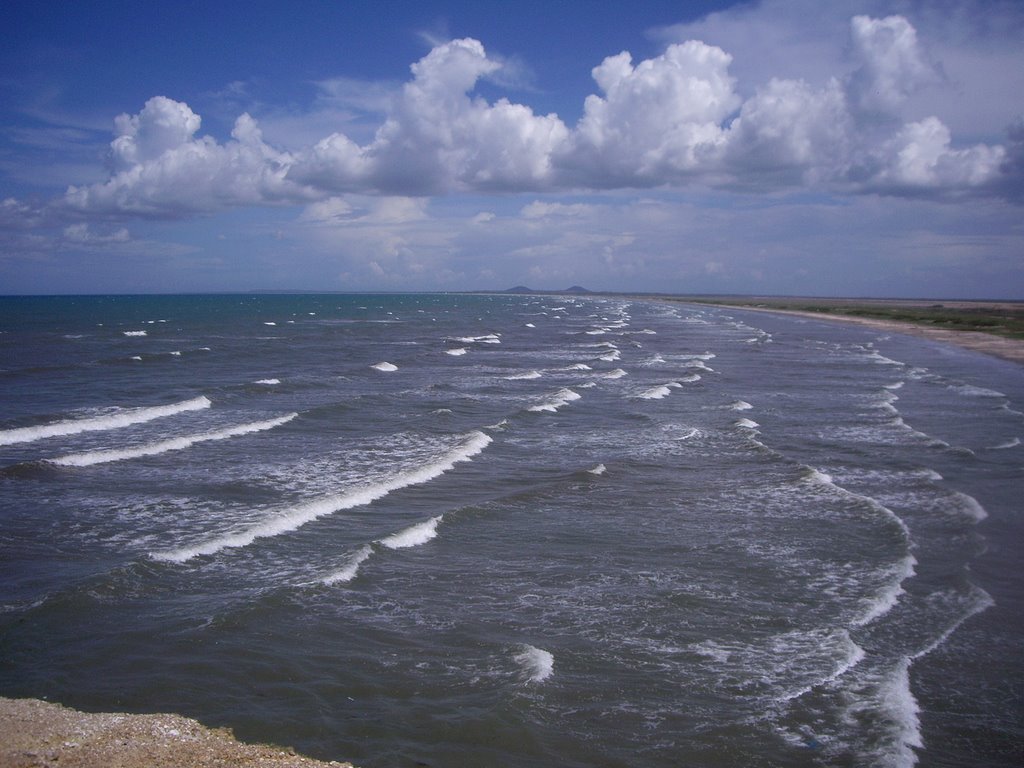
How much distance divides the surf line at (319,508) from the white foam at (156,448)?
6.92 metres

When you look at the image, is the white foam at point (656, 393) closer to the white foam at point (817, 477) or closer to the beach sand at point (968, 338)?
the white foam at point (817, 477)

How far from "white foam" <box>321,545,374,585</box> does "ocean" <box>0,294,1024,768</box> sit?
0.21 feet

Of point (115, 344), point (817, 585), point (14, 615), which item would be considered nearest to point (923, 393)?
point (817, 585)

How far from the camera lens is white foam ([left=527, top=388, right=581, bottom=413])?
1091 inches

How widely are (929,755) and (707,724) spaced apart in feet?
6.60

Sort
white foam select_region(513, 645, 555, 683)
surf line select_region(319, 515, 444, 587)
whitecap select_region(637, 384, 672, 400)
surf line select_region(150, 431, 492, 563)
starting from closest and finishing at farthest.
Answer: white foam select_region(513, 645, 555, 683) < surf line select_region(319, 515, 444, 587) < surf line select_region(150, 431, 492, 563) < whitecap select_region(637, 384, 672, 400)

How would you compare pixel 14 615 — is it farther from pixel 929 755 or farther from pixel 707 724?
pixel 929 755

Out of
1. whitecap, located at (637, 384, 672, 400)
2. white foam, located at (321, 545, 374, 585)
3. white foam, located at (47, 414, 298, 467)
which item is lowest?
white foam, located at (321, 545, 374, 585)

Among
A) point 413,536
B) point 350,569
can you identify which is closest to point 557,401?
point 413,536

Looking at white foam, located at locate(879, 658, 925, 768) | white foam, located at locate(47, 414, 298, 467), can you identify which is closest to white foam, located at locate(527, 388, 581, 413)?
white foam, located at locate(47, 414, 298, 467)

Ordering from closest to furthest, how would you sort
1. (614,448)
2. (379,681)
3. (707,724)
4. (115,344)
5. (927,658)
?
(707,724), (379,681), (927,658), (614,448), (115,344)

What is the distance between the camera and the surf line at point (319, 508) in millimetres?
12836

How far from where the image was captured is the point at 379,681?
8617 mm

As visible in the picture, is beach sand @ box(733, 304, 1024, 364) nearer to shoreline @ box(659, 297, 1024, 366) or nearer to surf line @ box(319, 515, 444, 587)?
shoreline @ box(659, 297, 1024, 366)
